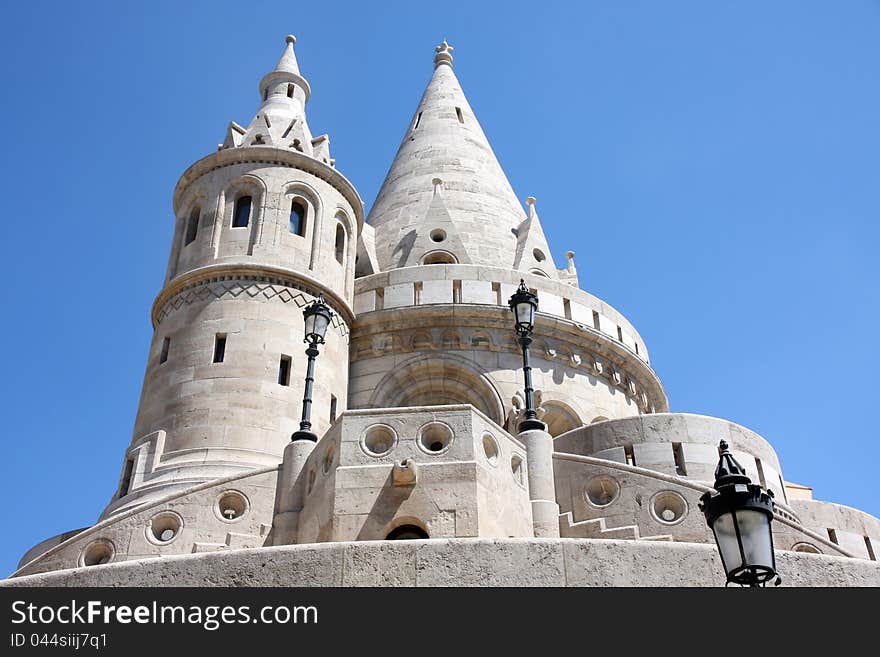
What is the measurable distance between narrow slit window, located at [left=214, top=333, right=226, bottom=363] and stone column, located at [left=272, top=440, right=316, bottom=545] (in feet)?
12.6

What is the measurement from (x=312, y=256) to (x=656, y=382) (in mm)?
9209

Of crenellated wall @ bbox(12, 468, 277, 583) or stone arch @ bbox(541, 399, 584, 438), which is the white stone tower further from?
stone arch @ bbox(541, 399, 584, 438)

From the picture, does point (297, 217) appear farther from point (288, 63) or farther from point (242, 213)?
point (288, 63)

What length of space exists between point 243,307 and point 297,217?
3.13 meters

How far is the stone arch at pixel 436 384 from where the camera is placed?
819 inches

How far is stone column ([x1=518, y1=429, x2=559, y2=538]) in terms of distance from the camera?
14156 millimetres

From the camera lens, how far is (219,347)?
733 inches

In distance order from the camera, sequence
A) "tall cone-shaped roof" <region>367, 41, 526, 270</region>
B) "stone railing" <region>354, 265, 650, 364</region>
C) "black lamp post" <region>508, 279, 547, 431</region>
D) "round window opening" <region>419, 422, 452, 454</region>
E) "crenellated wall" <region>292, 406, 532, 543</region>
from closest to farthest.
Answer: "crenellated wall" <region>292, 406, 532, 543</region> → "round window opening" <region>419, 422, 452, 454</region> → "black lamp post" <region>508, 279, 547, 431</region> → "stone railing" <region>354, 265, 650, 364</region> → "tall cone-shaped roof" <region>367, 41, 526, 270</region>

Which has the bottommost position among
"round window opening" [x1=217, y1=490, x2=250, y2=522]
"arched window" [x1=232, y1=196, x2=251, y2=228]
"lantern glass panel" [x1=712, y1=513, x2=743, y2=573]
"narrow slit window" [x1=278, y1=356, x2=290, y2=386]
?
"lantern glass panel" [x1=712, y1=513, x2=743, y2=573]

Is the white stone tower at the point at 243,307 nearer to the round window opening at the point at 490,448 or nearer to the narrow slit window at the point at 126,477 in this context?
the narrow slit window at the point at 126,477

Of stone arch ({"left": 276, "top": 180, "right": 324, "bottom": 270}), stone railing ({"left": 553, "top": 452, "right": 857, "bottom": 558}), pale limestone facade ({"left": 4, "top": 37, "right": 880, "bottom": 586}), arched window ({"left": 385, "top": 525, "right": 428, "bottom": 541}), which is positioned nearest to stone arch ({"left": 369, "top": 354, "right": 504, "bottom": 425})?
pale limestone facade ({"left": 4, "top": 37, "right": 880, "bottom": 586})

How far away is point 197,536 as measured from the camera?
47.9 feet
